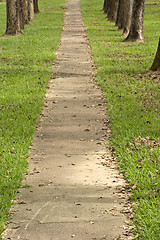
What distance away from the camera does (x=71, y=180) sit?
6895mm

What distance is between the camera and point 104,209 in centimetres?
582

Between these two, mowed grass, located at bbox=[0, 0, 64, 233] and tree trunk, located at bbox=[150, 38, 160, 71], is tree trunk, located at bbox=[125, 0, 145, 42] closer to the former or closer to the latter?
mowed grass, located at bbox=[0, 0, 64, 233]

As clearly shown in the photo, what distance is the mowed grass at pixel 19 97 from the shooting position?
704cm

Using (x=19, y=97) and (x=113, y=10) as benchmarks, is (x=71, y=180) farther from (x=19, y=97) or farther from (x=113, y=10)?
(x=113, y=10)

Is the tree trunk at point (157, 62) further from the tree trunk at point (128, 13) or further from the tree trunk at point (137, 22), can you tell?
the tree trunk at point (128, 13)

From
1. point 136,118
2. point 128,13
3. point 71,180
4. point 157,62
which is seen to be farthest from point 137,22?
point 71,180

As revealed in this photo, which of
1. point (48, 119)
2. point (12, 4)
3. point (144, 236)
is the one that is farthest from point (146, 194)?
point (12, 4)

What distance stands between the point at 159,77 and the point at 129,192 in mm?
8967

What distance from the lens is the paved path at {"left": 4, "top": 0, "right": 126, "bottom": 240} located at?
17.6 feet

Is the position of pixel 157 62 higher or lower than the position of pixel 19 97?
higher

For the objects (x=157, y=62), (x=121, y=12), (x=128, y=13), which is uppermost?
(x=128, y=13)

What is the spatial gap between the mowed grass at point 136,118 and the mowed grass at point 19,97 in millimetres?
1560

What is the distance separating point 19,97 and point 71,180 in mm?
5693

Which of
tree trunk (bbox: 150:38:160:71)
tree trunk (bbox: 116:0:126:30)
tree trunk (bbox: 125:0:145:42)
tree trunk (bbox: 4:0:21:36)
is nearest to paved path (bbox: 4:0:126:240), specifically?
tree trunk (bbox: 150:38:160:71)
